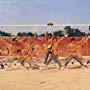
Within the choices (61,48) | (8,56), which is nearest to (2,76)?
(8,56)

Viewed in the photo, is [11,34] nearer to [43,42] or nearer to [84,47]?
[43,42]

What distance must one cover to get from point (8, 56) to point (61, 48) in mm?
4666

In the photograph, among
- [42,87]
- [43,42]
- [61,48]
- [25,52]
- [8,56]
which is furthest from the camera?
[61,48]

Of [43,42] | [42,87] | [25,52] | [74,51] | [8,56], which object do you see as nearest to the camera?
[42,87]

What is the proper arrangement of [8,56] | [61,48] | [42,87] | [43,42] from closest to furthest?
1. [42,87]
2. [8,56]
3. [43,42]
4. [61,48]

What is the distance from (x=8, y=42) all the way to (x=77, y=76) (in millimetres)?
9325

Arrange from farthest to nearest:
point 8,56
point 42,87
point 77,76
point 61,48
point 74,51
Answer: point 61,48
point 8,56
point 74,51
point 77,76
point 42,87

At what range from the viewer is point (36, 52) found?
23.7 metres

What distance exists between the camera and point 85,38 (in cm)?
2756

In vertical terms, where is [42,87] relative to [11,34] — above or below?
below

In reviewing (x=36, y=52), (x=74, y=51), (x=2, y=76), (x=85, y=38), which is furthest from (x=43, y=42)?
(x=2, y=76)

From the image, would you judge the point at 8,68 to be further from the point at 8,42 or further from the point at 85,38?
the point at 85,38

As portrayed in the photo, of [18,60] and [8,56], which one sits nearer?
[18,60]

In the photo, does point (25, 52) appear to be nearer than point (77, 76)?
No
